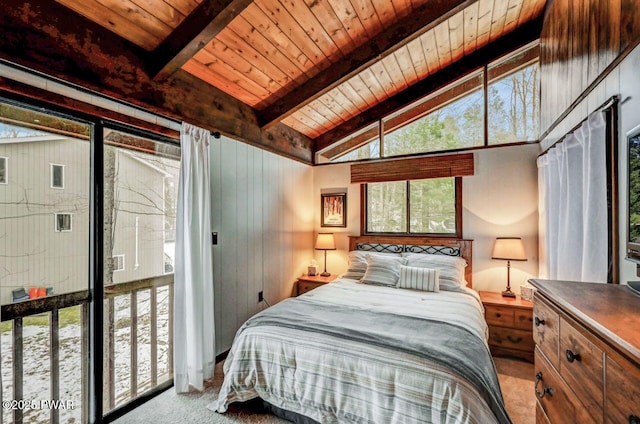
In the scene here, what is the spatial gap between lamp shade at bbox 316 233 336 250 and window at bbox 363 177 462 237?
0.53 m

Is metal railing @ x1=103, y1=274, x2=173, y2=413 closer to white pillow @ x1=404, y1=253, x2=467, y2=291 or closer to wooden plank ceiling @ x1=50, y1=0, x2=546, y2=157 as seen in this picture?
wooden plank ceiling @ x1=50, y1=0, x2=546, y2=157

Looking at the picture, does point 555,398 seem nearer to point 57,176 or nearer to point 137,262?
point 137,262

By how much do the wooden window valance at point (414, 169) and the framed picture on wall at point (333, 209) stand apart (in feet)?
1.17

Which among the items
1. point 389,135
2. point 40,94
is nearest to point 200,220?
point 40,94

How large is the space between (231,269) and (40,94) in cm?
200

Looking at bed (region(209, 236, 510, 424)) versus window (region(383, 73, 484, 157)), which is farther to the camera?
window (region(383, 73, 484, 157))

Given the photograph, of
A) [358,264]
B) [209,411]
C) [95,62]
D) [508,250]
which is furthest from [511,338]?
[95,62]

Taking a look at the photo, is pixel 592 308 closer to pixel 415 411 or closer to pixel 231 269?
pixel 415 411

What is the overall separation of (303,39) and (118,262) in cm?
238

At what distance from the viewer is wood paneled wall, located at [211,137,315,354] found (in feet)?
9.61

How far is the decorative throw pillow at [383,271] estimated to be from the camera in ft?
10.8

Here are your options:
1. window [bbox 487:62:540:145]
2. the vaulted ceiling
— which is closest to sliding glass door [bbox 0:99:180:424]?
the vaulted ceiling

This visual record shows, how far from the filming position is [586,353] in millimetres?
946

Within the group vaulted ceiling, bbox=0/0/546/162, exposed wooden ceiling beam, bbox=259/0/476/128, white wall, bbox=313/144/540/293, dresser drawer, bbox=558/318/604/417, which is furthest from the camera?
white wall, bbox=313/144/540/293
